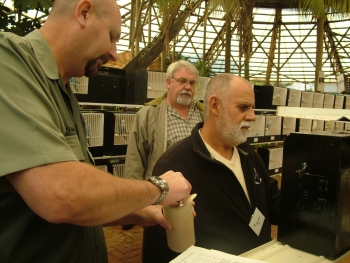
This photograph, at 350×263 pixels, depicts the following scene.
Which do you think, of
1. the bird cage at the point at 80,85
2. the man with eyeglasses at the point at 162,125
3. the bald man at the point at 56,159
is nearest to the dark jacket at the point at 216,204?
the bald man at the point at 56,159

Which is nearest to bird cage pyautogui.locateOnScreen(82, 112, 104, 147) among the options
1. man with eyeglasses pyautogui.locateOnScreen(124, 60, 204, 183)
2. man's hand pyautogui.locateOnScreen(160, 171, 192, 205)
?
man with eyeglasses pyautogui.locateOnScreen(124, 60, 204, 183)

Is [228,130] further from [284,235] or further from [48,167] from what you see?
[48,167]

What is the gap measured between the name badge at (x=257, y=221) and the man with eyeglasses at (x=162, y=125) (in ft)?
4.60

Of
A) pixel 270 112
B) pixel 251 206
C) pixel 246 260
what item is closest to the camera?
pixel 246 260

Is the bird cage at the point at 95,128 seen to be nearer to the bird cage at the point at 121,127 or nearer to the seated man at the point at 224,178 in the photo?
the bird cage at the point at 121,127

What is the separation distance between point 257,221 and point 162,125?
1.55 metres

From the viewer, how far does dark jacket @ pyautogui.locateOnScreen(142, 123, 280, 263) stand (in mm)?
1605

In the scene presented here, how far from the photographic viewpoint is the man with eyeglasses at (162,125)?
9.93ft

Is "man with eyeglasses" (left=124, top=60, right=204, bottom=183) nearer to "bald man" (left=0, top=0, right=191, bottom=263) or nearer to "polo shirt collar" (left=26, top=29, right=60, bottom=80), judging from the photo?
"bald man" (left=0, top=0, right=191, bottom=263)


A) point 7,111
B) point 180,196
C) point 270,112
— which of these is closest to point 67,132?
point 7,111

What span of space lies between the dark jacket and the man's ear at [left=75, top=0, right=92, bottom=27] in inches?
39.0

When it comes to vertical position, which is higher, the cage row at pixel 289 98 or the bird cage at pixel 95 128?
the cage row at pixel 289 98

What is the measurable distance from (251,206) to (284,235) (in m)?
0.33

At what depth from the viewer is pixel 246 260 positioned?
3.26 ft
